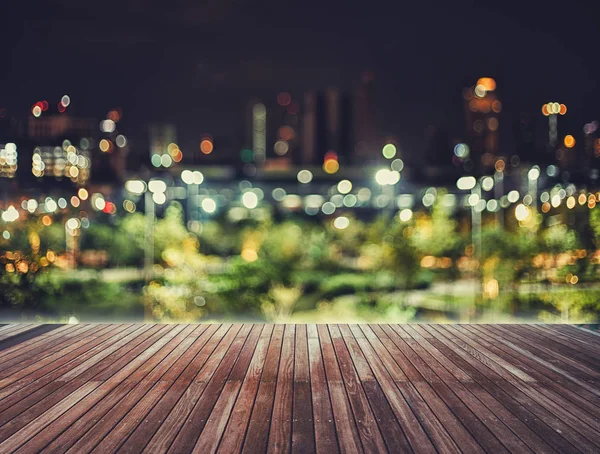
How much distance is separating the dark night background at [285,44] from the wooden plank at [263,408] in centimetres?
560

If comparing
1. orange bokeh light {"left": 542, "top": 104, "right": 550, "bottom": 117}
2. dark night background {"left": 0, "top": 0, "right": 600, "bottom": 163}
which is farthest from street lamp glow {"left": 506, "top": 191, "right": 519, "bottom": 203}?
dark night background {"left": 0, "top": 0, "right": 600, "bottom": 163}

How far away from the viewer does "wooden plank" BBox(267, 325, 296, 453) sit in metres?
2.39

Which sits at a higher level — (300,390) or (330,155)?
(330,155)

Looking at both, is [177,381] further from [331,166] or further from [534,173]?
[331,166]

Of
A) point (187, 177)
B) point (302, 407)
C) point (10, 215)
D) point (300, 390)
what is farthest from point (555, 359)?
point (187, 177)

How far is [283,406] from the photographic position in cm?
287

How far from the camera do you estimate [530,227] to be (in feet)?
49.3

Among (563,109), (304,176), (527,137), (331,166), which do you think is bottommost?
(563,109)

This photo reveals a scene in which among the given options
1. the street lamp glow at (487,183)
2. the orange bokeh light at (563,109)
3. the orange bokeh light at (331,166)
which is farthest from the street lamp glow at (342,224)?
the orange bokeh light at (331,166)

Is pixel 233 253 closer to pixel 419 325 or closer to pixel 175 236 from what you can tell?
pixel 175 236

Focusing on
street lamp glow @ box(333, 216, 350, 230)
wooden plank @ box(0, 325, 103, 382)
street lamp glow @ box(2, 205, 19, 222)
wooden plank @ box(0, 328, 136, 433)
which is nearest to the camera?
wooden plank @ box(0, 328, 136, 433)

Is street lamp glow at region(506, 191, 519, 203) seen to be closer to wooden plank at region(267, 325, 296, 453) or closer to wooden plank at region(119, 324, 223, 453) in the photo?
wooden plank at region(119, 324, 223, 453)

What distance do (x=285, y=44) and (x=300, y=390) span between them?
21.0 feet

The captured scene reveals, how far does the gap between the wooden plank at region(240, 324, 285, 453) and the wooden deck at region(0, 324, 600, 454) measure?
0.01 meters
